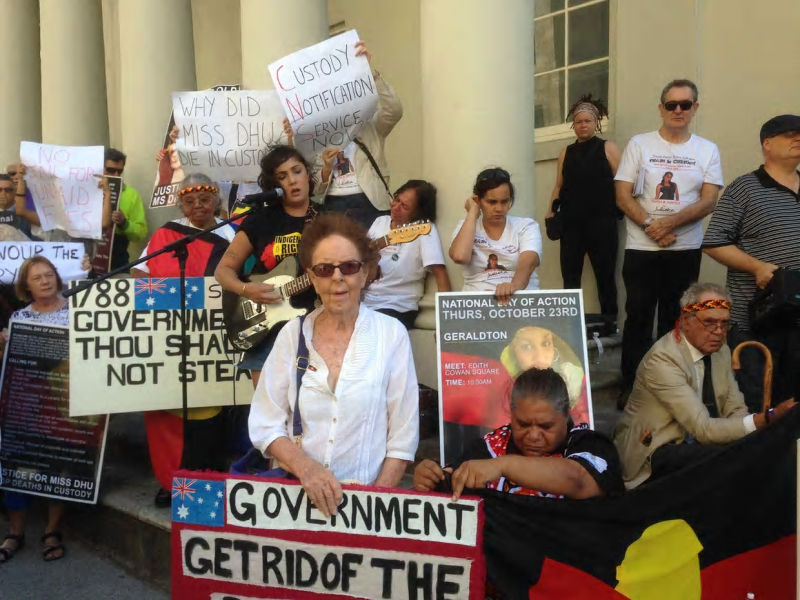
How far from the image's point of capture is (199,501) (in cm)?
282

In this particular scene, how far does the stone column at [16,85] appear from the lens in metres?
11.0

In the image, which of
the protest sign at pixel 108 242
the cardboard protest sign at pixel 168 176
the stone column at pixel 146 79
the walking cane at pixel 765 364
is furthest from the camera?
the stone column at pixel 146 79

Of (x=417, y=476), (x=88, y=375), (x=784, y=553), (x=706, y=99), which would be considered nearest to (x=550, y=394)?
(x=417, y=476)

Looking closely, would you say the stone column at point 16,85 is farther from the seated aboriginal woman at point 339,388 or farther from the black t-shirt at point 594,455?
the black t-shirt at point 594,455

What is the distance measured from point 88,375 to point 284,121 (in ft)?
6.95

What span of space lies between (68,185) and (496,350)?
3.93 metres

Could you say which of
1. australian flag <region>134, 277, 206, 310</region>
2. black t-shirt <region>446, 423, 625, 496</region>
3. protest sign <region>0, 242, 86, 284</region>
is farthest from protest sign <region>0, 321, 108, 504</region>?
black t-shirt <region>446, 423, 625, 496</region>

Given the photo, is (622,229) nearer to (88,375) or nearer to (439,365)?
(439,365)

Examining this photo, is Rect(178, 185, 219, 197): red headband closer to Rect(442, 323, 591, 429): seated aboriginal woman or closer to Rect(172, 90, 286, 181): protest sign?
Rect(172, 90, 286, 181): protest sign

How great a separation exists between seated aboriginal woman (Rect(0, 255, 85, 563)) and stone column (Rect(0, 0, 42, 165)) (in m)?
6.50

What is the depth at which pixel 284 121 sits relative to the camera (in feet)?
17.3

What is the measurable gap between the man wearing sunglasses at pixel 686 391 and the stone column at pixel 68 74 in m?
8.35

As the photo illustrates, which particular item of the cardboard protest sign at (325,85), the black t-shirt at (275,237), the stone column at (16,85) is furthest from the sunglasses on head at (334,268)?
the stone column at (16,85)

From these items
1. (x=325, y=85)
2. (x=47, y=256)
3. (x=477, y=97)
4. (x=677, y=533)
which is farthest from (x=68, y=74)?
(x=677, y=533)
